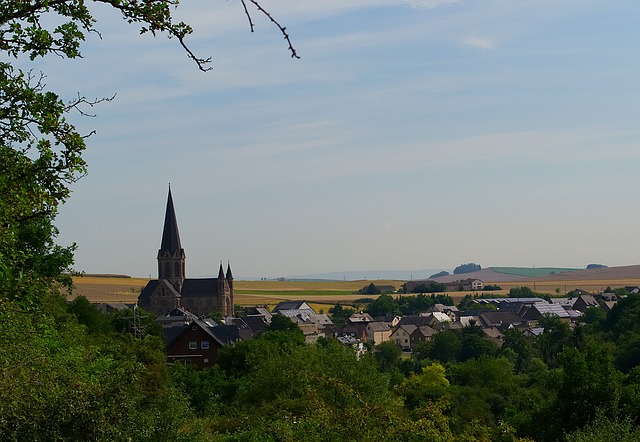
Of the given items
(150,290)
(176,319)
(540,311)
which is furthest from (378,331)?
(150,290)

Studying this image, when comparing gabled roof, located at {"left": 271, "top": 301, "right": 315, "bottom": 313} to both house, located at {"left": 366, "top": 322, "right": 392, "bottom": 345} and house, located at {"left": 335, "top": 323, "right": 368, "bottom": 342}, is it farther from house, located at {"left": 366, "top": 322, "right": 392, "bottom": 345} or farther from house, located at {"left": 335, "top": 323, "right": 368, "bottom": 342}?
house, located at {"left": 366, "top": 322, "right": 392, "bottom": 345}

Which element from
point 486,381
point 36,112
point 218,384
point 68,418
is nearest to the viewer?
point 36,112

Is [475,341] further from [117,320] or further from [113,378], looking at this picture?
[113,378]

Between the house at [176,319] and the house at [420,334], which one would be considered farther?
the house at [420,334]

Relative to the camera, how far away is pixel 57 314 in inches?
1412

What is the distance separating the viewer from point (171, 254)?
170 metres

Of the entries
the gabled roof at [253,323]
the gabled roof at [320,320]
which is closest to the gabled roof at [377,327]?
the gabled roof at [320,320]

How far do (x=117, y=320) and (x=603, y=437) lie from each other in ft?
182

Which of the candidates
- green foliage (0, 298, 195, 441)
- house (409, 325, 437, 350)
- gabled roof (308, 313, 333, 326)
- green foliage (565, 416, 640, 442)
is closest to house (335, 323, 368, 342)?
house (409, 325, 437, 350)

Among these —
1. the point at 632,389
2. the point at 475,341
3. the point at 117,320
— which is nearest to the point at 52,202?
the point at 632,389

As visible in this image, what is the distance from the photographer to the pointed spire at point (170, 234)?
546 feet

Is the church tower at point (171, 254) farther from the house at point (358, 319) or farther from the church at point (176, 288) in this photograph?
the house at point (358, 319)

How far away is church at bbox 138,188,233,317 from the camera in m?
169

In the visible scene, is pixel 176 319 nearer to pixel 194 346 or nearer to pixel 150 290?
pixel 150 290
